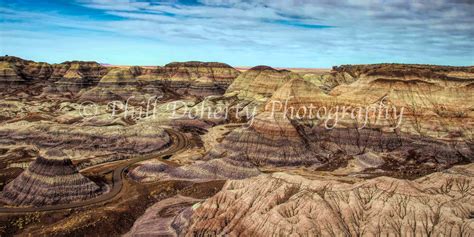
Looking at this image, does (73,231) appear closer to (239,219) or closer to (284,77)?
(239,219)

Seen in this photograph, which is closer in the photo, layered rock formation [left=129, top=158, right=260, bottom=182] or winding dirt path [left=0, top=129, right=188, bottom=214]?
winding dirt path [left=0, top=129, right=188, bottom=214]

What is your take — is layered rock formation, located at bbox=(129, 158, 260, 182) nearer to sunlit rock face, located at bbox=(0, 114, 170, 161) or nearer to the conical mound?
the conical mound

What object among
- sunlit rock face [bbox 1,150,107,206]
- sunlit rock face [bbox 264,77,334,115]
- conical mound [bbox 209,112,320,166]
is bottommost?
sunlit rock face [bbox 1,150,107,206]

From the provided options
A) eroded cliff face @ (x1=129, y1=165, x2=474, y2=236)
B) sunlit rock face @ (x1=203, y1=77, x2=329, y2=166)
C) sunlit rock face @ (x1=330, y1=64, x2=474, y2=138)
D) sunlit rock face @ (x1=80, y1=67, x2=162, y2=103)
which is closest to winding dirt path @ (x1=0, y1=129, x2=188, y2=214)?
eroded cliff face @ (x1=129, y1=165, x2=474, y2=236)

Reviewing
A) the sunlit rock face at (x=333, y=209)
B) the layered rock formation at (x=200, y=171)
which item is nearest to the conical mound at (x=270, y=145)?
the layered rock formation at (x=200, y=171)

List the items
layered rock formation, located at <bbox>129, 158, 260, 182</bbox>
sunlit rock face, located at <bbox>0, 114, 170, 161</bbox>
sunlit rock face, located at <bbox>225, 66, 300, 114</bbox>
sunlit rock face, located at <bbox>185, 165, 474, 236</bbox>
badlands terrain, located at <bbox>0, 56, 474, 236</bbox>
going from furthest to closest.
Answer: sunlit rock face, located at <bbox>225, 66, 300, 114</bbox>
sunlit rock face, located at <bbox>0, 114, 170, 161</bbox>
layered rock formation, located at <bbox>129, 158, 260, 182</bbox>
badlands terrain, located at <bbox>0, 56, 474, 236</bbox>
sunlit rock face, located at <bbox>185, 165, 474, 236</bbox>

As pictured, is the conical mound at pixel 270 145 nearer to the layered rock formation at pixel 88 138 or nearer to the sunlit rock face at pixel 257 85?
the layered rock formation at pixel 88 138
